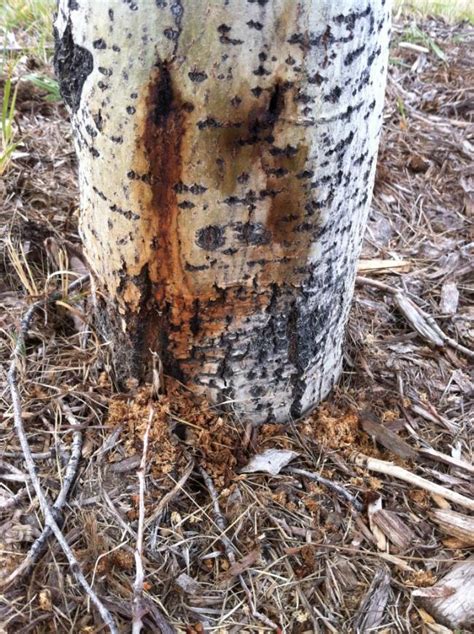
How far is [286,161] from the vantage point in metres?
1.17

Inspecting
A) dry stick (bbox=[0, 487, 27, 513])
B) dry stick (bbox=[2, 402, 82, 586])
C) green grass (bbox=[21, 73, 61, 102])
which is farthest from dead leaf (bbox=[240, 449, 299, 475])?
green grass (bbox=[21, 73, 61, 102])

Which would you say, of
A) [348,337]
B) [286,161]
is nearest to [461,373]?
[348,337]

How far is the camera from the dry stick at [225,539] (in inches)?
51.1

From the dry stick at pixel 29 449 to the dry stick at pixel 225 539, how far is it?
296mm

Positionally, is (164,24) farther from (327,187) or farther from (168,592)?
(168,592)

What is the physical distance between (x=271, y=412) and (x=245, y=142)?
0.76 m

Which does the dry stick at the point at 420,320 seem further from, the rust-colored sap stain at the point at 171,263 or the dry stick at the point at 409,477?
the rust-colored sap stain at the point at 171,263

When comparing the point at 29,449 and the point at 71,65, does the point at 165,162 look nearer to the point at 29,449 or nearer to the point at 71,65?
the point at 71,65

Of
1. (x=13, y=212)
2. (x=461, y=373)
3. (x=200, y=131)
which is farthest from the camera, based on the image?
(x=13, y=212)

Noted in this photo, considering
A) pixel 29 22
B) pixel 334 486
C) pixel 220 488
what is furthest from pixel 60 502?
pixel 29 22

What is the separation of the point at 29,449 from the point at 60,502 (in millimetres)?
166

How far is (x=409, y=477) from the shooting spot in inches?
60.6

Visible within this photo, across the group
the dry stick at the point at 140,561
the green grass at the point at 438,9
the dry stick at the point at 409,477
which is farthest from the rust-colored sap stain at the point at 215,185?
the green grass at the point at 438,9

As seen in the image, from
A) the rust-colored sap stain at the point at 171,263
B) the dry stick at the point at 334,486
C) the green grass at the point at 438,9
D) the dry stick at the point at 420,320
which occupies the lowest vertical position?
the dry stick at the point at 334,486
